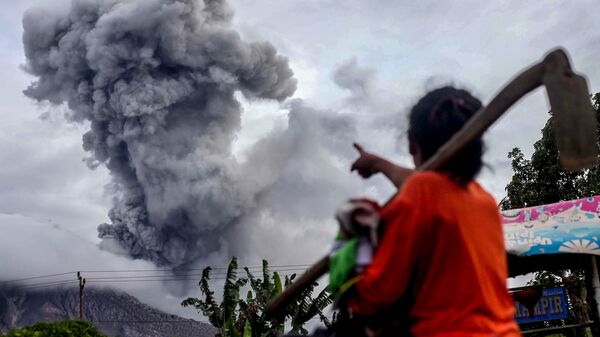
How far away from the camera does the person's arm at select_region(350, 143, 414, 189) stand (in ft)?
6.17

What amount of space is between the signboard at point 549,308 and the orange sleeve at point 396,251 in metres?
9.41

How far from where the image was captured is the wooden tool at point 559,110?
135cm

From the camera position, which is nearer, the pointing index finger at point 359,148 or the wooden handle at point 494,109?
the wooden handle at point 494,109

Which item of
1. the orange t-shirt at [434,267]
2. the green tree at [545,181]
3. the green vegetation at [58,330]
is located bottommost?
the orange t-shirt at [434,267]

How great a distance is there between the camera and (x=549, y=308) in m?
9.95

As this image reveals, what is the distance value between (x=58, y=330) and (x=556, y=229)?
9559 mm

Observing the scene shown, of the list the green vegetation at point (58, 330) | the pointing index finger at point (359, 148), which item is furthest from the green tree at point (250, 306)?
the pointing index finger at point (359, 148)

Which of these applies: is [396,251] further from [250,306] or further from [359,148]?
[250,306]

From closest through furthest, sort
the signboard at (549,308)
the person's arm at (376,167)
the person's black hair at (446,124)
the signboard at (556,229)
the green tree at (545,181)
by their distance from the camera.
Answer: the person's black hair at (446,124) → the person's arm at (376,167) → the signboard at (556,229) → the signboard at (549,308) → the green tree at (545,181)

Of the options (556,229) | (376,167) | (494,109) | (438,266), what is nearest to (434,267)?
(438,266)

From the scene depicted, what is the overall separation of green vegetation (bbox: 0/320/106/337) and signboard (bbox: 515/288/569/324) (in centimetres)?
844

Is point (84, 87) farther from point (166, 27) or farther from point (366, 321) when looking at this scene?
point (366, 321)

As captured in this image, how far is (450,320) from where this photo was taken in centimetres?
133

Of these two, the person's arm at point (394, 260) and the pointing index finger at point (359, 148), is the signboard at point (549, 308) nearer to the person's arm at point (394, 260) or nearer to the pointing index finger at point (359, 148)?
the pointing index finger at point (359, 148)
